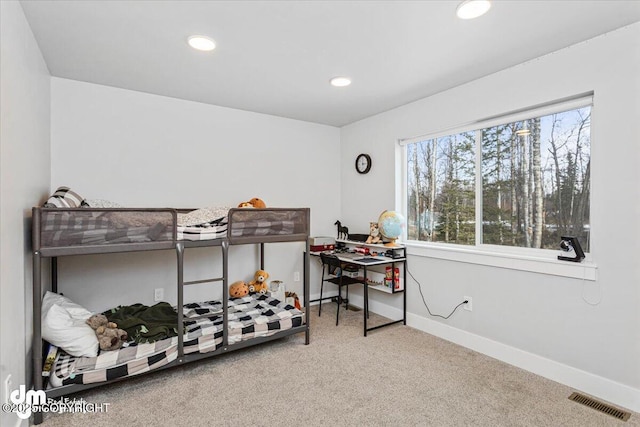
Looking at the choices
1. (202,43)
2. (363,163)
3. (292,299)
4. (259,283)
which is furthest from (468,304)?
(202,43)

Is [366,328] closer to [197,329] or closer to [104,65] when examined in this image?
[197,329]

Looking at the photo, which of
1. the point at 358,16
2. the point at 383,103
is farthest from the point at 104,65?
the point at 383,103

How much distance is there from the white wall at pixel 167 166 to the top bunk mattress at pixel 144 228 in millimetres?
961

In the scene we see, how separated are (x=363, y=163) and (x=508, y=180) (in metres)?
1.75

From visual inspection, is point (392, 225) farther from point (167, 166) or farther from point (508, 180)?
point (167, 166)

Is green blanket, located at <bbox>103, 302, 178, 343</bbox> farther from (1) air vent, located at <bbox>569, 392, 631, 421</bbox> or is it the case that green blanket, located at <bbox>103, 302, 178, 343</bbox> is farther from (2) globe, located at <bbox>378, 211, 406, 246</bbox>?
(1) air vent, located at <bbox>569, 392, 631, 421</bbox>

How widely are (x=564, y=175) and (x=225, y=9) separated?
8.44 ft

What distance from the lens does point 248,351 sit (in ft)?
9.23

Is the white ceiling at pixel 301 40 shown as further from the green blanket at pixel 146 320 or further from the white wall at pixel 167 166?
the green blanket at pixel 146 320

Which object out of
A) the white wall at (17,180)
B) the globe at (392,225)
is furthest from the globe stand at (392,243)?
the white wall at (17,180)

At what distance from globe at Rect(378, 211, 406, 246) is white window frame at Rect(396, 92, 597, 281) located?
0.58ft

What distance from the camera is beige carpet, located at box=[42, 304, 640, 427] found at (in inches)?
75.2

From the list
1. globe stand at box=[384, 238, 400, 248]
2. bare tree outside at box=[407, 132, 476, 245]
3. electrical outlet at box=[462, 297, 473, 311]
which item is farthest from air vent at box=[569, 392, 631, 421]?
globe stand at box=[384, 238, 400, 248]

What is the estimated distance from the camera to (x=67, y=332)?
2.09m
